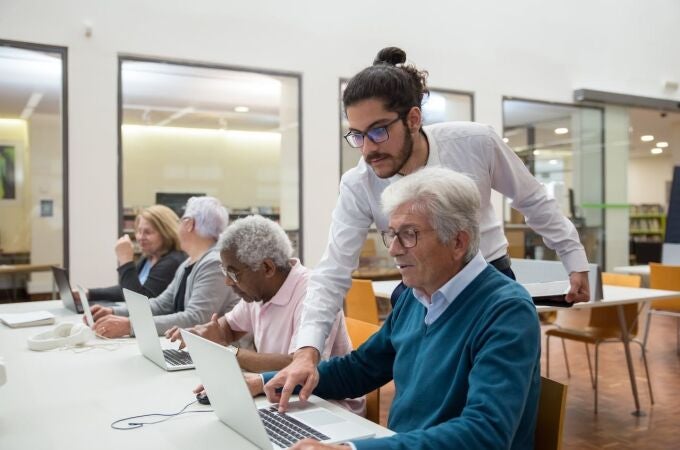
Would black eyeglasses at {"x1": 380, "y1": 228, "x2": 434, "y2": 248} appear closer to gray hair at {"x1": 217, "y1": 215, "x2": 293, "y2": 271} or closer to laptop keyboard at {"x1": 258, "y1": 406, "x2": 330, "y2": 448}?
laptop keyboard at {"x1": 258, "y1": 406, "x2": 330, "y2": 448}

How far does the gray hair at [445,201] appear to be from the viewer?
152 cm

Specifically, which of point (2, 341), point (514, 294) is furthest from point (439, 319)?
point (2, 341)

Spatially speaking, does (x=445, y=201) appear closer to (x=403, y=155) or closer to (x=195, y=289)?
(x=403, y=155)

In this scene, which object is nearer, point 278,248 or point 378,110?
point 378,110

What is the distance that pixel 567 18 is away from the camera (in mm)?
8531

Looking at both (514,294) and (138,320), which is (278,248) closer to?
(138,320)

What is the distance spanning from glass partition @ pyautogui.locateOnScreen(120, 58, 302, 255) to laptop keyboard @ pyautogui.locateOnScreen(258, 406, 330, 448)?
466 cm

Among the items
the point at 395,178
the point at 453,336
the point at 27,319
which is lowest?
the point at 27,319

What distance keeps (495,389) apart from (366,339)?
0.90 meters

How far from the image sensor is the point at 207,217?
3307 millimetres

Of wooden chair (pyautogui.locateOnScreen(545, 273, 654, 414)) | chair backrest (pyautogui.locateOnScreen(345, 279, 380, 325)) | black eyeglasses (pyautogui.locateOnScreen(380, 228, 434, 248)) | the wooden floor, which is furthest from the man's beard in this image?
wooden chair (pyautogui.locateOnScreen(545, 273, 654, 414))

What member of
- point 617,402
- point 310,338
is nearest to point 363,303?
point 617,402

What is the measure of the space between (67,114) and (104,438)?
4695 millimetres

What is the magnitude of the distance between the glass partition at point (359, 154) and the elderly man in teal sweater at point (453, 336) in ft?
15.5
